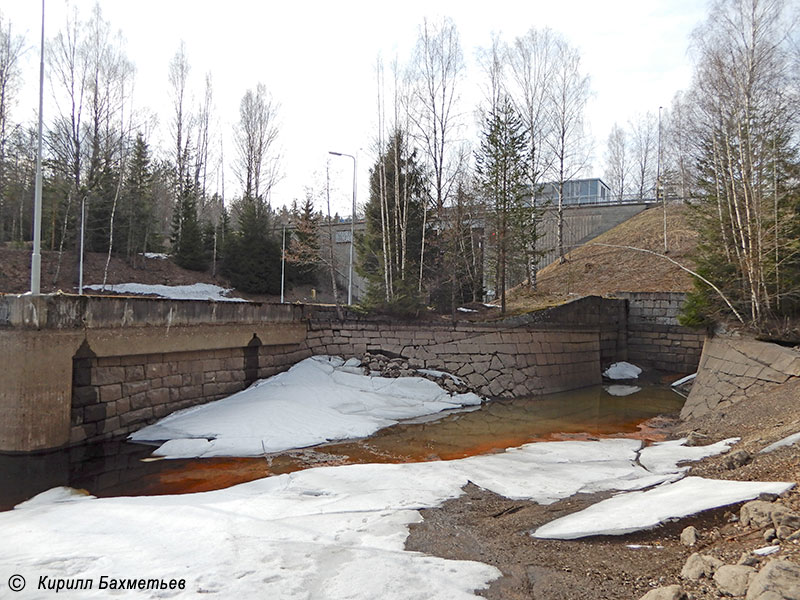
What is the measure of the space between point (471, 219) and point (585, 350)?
258 inches

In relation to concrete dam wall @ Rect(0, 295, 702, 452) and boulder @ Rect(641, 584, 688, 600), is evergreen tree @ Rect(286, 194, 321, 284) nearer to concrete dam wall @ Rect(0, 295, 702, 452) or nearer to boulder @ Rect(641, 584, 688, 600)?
concrete dam wall @ Rect(0, 295, 702, 452)

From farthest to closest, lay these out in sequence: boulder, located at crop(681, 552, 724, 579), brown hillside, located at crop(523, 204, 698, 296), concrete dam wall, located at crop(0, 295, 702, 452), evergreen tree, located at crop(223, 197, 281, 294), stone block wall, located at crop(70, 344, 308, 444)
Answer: evergreen tree, located at crop(223, 197, 281, 294)
brown hillside, located at crop(523, 204, 698, 296)
stone block wall, located at crop(70, 344, 308, 444)
concrete dam wall, located at crop(0, 295, 702, 452)
boulder, located at crop(681, 552, 724, 579)

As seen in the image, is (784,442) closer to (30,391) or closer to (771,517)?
(771,517)

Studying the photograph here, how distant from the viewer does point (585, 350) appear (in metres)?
19.5

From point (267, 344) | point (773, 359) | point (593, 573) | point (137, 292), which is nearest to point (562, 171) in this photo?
point (773, 359)

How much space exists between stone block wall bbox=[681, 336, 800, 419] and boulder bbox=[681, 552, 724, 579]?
9.67 m

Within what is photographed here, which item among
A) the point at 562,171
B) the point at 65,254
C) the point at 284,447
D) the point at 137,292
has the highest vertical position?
the point at 562,171

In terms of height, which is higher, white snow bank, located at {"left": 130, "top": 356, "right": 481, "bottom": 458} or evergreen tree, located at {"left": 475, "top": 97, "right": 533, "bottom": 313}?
evergreen tree, located at {"left": 475, "top": 97, "right": 533, "bottom": 313}

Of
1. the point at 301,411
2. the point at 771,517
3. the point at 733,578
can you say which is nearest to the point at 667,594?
the point at 733,578

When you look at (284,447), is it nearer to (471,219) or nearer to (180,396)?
(180,396)

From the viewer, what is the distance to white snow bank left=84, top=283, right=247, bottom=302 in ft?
84.7

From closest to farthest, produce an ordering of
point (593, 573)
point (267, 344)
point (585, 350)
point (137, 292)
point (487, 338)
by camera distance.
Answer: point (593, 573), point (267, 344), point (487, 338), point (585, 350), point (137, 292)

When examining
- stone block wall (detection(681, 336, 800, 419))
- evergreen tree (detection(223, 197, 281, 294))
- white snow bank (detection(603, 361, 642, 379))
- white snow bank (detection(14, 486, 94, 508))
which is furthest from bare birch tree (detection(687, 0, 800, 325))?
evergreen tree (detection(223, 197, 281, 294))

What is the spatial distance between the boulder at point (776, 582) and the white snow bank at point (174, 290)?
23756mm
